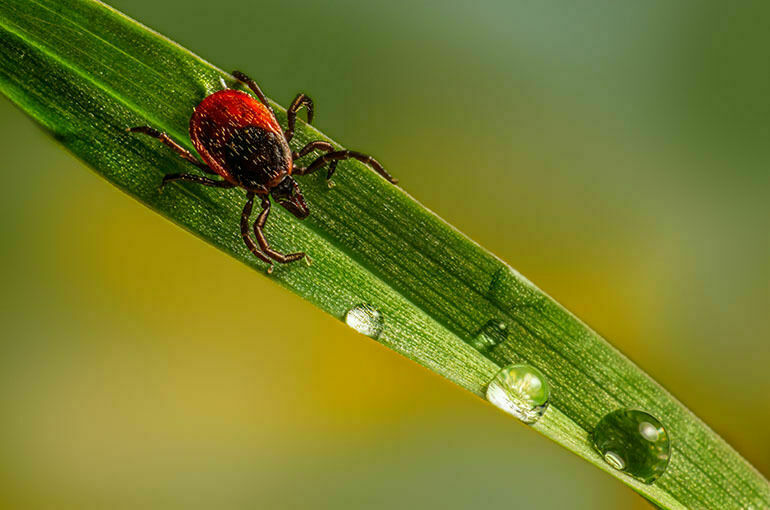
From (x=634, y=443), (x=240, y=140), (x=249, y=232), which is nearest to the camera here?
(x=634, y=443)

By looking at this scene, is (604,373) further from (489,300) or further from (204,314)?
(204,314)

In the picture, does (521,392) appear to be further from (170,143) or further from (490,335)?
(170,143)

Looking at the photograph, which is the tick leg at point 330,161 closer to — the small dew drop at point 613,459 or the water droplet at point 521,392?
the water droplet at point 521,392

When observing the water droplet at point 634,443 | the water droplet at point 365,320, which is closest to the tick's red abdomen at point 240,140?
the water droplet at point 365,320

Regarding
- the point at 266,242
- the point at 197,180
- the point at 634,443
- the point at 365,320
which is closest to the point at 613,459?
the point at 634,443

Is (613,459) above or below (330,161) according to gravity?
below

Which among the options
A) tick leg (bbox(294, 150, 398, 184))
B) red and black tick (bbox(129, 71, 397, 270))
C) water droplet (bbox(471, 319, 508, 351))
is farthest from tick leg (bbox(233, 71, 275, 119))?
water droplet (bbox(471, 319, 508, 351))
